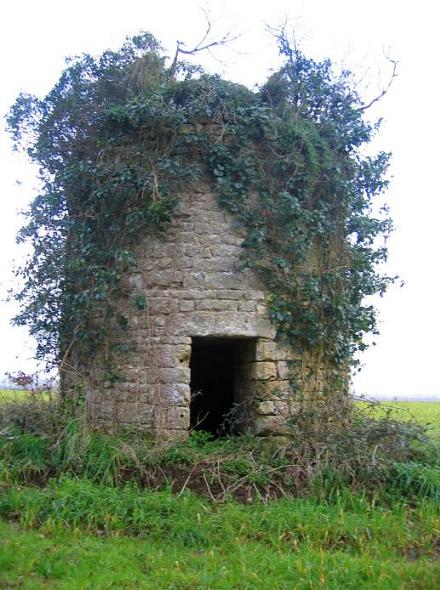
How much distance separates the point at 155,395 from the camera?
6.92m

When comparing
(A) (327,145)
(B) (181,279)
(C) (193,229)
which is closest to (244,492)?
(B) (181,279)

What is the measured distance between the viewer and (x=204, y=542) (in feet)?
16.6

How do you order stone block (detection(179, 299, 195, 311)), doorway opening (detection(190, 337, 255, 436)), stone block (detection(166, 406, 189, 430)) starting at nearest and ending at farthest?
stone block (detection(166, 406, 189, 430)) → stone block (detection(179, 299, 195, 311)) → doorway opening (detection(190, 337, 255, 436))

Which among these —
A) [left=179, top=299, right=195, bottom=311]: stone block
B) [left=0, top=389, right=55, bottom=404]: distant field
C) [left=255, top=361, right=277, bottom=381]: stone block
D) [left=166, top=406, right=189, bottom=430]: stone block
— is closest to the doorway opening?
[left=255, top=361, right=277, bottom=381]: stone block

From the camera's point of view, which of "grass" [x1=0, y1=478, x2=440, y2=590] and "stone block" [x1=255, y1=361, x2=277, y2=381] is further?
"stone block" [x1=255, y1=361, x2=277, y2=381]

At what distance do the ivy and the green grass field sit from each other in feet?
7.23

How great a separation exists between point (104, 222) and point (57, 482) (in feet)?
10.0

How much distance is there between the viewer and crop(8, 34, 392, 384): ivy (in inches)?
288

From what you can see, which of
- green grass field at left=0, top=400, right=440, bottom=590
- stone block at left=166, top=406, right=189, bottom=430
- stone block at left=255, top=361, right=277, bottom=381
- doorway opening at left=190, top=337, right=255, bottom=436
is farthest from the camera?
doorway opening at left=190, top=337, right=255, bottom=436

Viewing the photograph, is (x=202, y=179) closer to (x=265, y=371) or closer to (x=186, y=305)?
(x=186, y=305)

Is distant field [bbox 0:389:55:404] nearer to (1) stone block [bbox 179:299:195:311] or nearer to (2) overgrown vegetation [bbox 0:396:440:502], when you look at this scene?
(2) overgrown vegetation [bbox 0:396:440:502]

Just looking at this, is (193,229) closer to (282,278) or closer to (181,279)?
(181,279)

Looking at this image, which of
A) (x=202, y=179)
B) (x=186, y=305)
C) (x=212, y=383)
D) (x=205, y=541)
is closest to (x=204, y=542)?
(x=205, y=541)

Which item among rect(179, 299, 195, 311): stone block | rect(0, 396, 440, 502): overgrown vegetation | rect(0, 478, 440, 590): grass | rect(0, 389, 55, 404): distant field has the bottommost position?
rect(0, 478, 440, 590): grass
